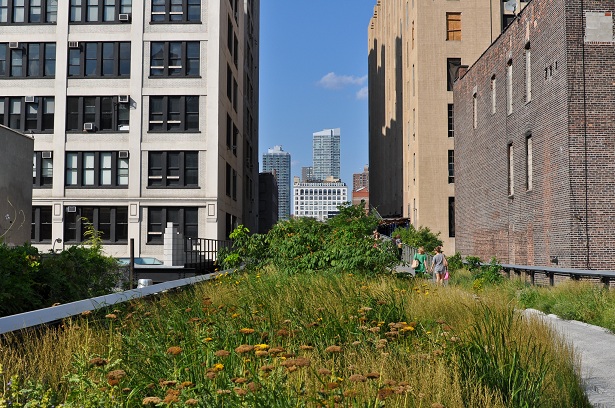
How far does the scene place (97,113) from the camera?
41.6 metres

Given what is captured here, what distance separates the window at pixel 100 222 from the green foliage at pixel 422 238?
18234 millimetres

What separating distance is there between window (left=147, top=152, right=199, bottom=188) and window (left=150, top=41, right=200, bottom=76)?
16.1 feet

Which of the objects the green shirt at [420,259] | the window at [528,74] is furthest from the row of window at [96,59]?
the green shirt at [420,259]

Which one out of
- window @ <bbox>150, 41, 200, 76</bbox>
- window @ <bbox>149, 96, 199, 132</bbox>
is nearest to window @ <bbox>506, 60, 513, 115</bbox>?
window @ <bbox>149, 96, 199, 132</bbox>

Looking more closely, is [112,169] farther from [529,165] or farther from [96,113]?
[529,165]

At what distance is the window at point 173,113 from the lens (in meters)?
41.1

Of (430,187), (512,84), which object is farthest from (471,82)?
(430,187)

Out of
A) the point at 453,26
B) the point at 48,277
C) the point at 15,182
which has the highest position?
the point at 453,26

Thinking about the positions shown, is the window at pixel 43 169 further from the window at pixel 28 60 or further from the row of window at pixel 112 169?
the window at pixel 28 60

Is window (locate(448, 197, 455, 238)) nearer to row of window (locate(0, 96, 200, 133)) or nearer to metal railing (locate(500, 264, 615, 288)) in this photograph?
row of window (locate(0, 96, 200, 133))

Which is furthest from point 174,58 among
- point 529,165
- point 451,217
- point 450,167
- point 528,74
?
point 529,165

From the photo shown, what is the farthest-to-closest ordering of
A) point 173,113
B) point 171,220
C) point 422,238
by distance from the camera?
point 422,238 → point 173,113 → point 171,220

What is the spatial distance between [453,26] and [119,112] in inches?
960

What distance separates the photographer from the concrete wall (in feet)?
69.3
